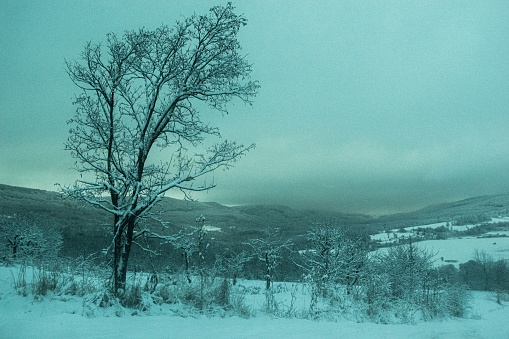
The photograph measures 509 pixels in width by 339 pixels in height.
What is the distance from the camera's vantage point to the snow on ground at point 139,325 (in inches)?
171

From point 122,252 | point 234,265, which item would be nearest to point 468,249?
point 234,265

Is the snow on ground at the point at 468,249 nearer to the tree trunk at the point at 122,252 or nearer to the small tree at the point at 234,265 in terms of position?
the small tree at the point at 234,265

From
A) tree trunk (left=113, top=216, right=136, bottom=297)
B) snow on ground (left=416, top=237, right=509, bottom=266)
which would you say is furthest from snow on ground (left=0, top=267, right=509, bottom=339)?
snow on ground (left=416, top=237, right=509, bottom=266)

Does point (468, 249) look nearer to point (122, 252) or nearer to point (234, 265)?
point (234, 265)

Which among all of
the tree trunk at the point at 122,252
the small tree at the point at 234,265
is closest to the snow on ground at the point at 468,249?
the small tree at the point at 234,265

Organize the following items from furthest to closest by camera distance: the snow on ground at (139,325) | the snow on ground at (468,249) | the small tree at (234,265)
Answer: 1. the snow on ground at (468,249)
2. the small tree at (234,265)
3. the snow on ground at (139,325)

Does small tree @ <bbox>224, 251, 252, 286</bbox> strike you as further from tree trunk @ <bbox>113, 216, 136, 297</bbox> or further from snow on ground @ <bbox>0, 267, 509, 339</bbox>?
snow on ground @ <bbox>0, 267, 509, 339</bbox>

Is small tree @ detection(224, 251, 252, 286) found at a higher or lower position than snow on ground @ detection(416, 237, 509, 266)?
higher

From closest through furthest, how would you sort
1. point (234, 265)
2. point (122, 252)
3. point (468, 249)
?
point (122, 252), point (234, 265), point (468, 249)

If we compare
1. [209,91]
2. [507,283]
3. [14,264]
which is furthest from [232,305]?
[507,283]

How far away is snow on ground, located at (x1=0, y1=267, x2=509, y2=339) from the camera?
4.35 m

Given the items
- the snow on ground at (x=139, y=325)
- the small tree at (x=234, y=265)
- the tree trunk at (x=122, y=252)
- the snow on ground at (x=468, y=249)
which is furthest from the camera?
the snow on ground at (x=468, y=249)

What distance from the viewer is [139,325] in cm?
496

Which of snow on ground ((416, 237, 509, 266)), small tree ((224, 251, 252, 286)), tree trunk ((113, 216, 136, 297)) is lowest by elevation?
snow on ground ((416, 237, 509, 266))
